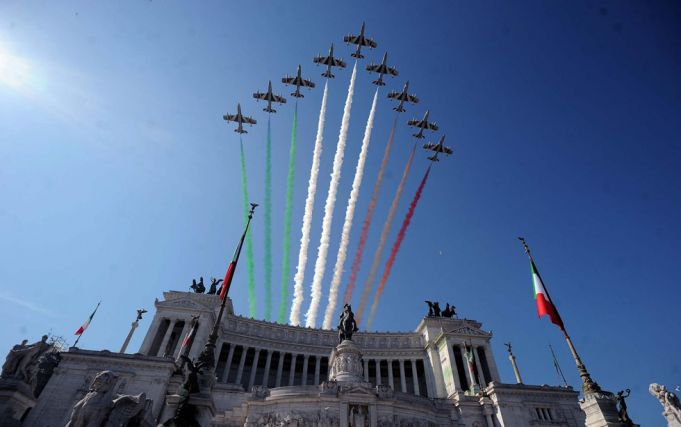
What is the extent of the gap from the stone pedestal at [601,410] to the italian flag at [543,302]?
5.49 m

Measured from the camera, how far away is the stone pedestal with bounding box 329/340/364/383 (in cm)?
3823

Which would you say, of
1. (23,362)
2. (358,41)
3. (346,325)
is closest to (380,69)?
(358,41)

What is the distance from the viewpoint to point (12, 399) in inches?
552

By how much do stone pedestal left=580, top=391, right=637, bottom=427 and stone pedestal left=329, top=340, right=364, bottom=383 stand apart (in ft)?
78.9

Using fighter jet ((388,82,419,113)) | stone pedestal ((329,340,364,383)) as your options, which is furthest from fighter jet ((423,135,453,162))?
stone pedestal ((329,340,364,383))

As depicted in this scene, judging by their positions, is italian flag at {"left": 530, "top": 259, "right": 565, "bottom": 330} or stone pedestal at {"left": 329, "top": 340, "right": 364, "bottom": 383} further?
stone pedestal at {"left": 329, "top": 340, "right": 364, "bottom": 383}

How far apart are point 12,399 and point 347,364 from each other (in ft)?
97.9

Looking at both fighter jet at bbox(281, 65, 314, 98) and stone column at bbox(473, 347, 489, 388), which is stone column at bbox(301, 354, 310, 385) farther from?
fighter jet at bbox(281, 65, 314, 98)

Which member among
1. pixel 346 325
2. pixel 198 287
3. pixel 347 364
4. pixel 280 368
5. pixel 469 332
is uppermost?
pixel 198 287

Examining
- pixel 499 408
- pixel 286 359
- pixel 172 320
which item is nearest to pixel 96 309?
pixel 172 320

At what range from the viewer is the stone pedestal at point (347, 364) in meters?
38.2

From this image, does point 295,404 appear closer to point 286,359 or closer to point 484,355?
point 286,359

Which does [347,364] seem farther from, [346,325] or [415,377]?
[415,377]

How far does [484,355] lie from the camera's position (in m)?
60.3
